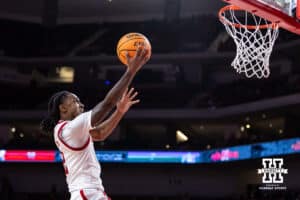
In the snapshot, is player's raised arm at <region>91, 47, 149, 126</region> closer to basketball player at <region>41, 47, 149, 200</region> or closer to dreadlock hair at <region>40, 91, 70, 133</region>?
basketball player at <region>41, 47, 149, 200</region>

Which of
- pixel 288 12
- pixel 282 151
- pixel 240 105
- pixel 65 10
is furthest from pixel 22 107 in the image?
pixel 288 12

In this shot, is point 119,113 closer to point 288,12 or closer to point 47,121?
point 47,121

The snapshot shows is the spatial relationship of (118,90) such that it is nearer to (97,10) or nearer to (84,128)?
(84,128)

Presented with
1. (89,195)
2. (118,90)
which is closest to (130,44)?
(118,90)

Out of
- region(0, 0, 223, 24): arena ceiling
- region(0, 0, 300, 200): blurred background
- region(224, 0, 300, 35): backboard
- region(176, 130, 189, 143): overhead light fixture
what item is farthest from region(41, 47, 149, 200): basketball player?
region(0, 0, 223, 24): arena ceiling

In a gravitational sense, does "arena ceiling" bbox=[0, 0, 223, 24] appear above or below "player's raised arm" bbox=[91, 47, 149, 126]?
above

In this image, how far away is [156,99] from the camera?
20516 millimetres

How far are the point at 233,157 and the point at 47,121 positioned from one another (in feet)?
47.9

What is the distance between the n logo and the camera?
17225 mm

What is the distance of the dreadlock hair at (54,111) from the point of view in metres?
3.37

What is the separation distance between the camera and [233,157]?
1758cm

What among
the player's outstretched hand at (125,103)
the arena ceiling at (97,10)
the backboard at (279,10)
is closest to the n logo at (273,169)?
the arena ceiling at (97,10)

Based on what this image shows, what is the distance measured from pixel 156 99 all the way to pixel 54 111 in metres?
17.1

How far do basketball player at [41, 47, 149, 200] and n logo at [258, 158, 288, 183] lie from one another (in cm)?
1447
